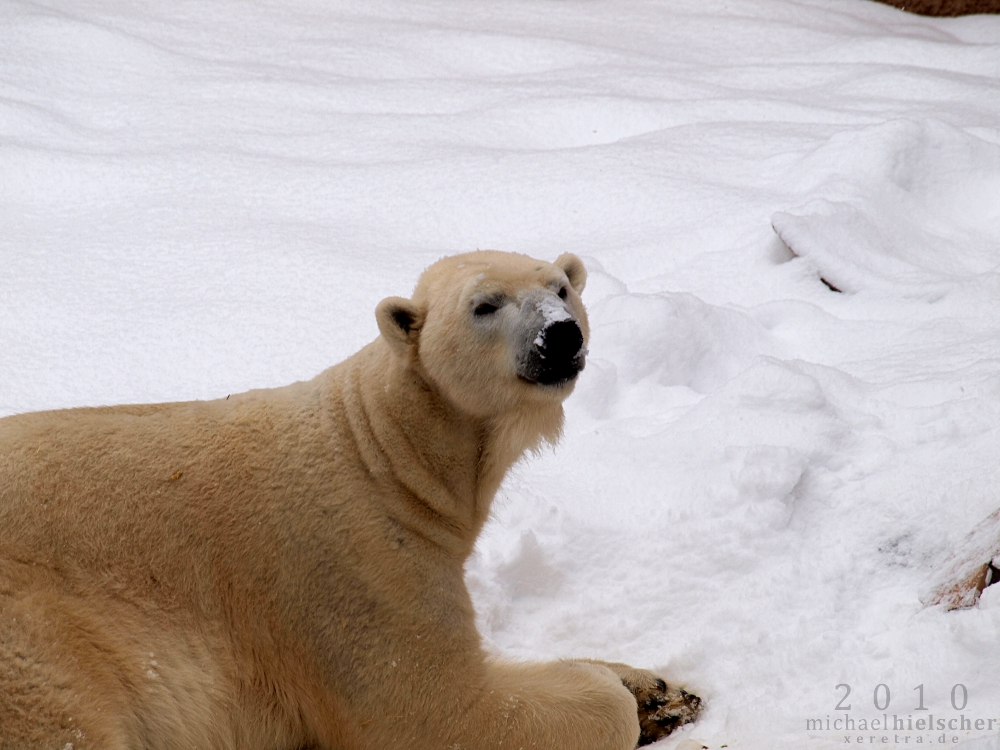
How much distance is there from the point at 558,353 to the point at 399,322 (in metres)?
0.46

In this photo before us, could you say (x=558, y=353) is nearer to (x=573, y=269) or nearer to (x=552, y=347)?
(x=552, y=347)

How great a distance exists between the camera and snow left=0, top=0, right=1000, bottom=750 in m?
3.29

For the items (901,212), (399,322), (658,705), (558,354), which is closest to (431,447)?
(399,322)

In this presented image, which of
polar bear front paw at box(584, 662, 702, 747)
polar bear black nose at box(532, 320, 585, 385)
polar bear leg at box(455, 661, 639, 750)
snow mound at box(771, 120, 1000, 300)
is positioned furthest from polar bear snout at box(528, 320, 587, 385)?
snow mound at box(771, 120, 1000, 300)

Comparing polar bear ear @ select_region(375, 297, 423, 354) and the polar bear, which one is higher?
polar bear ear @ select_region(375, 297, 423, 354)

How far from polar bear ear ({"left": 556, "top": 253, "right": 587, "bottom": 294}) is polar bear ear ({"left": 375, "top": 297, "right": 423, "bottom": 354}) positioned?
21.9 inches

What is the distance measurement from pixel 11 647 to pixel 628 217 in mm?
4295

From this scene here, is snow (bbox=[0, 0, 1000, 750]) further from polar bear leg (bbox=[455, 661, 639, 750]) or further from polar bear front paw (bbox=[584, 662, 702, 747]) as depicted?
polar bear leg (bbox=[455, 661, 639, 750])

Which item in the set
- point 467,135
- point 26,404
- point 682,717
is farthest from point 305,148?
point 682,717

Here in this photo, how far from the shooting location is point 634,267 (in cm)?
538

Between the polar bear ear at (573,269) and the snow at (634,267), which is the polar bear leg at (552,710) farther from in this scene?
the polar bear ear at (573,269)

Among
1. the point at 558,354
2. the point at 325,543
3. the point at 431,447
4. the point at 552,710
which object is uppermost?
the point at 558,354

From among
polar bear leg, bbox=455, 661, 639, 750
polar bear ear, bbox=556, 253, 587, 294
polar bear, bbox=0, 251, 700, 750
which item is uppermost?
polar bear ear, bbox=556, 253, 587, 294

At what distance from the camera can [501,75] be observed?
8.22 metres
